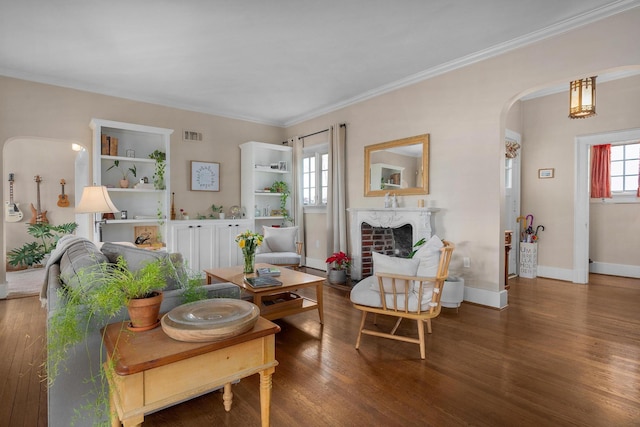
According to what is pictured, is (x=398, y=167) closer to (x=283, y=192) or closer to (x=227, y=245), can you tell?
(x=283, y=192)

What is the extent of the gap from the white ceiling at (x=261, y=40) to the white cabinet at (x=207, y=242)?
204cm

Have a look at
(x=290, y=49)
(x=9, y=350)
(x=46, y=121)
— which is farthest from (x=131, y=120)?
(x=9, y=350)

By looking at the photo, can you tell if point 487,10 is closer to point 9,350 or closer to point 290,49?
point 290,49

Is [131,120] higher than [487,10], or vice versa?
[487,10]

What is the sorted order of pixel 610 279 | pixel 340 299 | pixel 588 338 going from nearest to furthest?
pixel 588 338, pixel 340 299, pixel 610 279

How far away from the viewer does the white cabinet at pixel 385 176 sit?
182 inches

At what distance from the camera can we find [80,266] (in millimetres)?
1715

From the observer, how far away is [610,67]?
9.47 feet

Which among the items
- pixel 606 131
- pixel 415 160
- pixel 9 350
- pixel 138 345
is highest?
pixel 606 131

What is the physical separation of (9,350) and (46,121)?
120 inches

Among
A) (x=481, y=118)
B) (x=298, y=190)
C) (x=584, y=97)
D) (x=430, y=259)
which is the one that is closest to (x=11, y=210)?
(x=298, y=190)

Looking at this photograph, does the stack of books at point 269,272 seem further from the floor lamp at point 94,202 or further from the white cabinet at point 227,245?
the white cabinet at point 227,245

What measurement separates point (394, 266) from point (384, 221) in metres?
2.08

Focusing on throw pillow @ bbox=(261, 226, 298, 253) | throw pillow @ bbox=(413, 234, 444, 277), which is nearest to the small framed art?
throw pillow @ bbox=(413, 234, 444, 277)
